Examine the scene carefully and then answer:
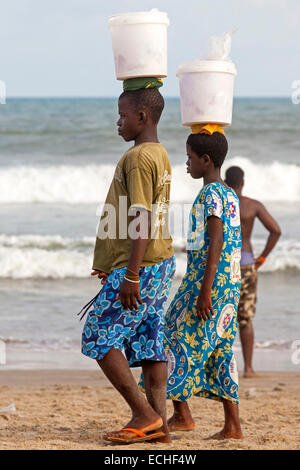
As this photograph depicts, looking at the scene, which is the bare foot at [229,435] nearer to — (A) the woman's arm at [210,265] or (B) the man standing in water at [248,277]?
(A) the woman's arm at [210,265]

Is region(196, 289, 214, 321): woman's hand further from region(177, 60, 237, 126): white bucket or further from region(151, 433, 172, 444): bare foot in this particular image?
region(177, 60, 237, 126): white bucket

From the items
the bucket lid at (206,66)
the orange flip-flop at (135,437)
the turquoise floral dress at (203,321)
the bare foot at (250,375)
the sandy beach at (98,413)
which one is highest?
the bucket lid at (206,66)

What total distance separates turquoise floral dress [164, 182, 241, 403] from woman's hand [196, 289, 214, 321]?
0.05 m

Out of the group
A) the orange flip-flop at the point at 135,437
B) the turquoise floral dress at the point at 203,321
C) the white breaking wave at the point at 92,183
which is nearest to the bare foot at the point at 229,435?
the turquoise floral dress at the point at 203,321

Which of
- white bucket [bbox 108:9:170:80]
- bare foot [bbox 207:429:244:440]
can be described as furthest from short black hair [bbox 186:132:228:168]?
bare foot [bbox 207:429:244:440]

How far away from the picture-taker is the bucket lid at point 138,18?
135 inches

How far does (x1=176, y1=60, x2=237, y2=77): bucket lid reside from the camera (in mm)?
A: 3762

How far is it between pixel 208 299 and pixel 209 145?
0.78 m

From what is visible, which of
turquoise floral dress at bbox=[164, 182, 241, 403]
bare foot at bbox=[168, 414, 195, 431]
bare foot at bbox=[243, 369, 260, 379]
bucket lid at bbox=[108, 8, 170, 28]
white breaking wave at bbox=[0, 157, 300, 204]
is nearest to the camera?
bucket lid at bbox=[108, 8, 170, 28]

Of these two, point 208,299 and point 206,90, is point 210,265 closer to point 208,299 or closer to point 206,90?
point 208,299

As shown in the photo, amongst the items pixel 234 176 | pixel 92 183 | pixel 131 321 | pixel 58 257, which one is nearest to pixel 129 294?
pixel 131 321

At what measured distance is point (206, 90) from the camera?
3.77m

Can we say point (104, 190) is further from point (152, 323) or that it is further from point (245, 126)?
point (152, 323)

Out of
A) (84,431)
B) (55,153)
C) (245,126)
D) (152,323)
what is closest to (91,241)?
(84,431)
